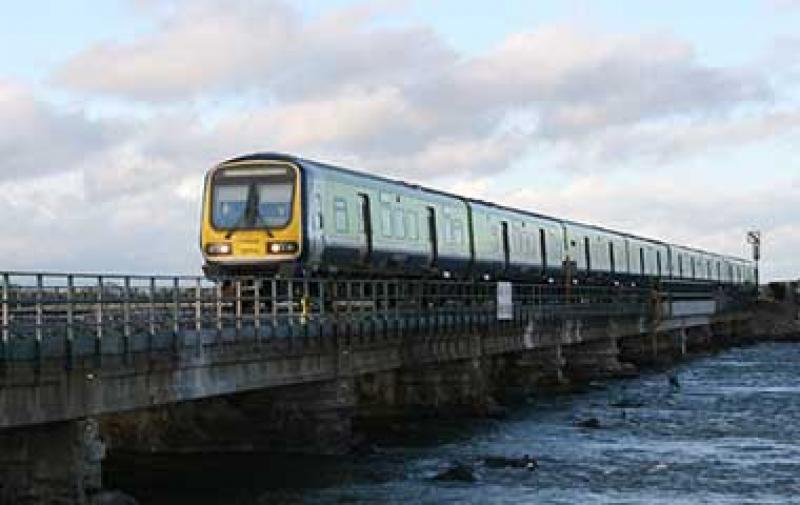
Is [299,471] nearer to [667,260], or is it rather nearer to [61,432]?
[61,432]

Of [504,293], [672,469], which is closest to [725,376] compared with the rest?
[504,293]

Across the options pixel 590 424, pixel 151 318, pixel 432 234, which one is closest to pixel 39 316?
pixel 151 318

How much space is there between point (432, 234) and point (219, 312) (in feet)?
65.6

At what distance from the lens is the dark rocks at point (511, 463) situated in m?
31.5

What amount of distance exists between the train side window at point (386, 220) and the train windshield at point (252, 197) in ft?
20.1

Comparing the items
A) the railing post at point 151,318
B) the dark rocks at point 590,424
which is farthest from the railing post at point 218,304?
the dark rocks at point 590,424

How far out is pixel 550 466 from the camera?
3203 centimetres

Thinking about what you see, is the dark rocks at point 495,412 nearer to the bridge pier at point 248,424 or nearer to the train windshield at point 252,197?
the bridge pier at point 248,424

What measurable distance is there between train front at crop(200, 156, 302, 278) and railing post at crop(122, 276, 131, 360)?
38.8 feet

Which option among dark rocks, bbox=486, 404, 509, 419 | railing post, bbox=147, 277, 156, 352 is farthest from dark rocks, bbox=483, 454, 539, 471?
dark rocks, bbox=486, 404, 509, 419

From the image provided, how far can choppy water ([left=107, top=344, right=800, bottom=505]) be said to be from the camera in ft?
87.9

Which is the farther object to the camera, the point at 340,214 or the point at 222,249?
the point at 340,214

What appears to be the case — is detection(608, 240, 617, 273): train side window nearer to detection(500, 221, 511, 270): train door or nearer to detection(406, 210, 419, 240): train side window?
detection(500, 221, 511, 270): train door

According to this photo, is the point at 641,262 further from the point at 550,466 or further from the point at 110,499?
the point at 110,499
